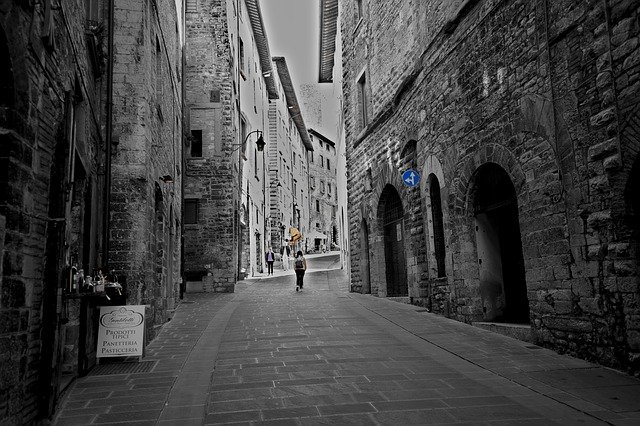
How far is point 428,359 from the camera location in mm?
5914

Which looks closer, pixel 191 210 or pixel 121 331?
pixel 121 331

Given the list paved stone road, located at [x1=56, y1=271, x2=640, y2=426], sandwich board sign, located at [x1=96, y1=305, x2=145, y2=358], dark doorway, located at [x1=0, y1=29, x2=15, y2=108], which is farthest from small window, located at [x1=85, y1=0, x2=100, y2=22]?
paved stone road, located at [x1=56, y1=271, x2=640, y2=426]

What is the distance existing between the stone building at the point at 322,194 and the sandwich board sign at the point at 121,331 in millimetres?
43305

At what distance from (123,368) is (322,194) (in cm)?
5079

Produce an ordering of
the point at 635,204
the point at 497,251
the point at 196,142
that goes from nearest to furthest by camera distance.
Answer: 1. the point at 635,204
2. the point at 497,251
3. the point at 196,142

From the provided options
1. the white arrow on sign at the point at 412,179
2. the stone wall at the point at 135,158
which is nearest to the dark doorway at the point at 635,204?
the white arrow on sign at the point at 412,179

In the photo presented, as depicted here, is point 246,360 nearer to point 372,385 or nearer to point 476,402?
point 372,385

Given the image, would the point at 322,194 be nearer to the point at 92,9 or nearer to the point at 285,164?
the point at 285,164

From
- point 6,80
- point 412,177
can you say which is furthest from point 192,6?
point 6,80

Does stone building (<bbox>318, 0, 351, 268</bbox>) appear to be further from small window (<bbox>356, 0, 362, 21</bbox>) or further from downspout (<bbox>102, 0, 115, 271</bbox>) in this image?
downspout (<bbox>102, 0, 115, 271</bbox>)

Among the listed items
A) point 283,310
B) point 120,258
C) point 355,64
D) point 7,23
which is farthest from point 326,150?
point 7,23

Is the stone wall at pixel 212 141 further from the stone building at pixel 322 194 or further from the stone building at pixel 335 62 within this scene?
the stone building at pixel 322 194

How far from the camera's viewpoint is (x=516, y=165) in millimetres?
7016

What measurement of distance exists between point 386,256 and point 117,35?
29.1ft
